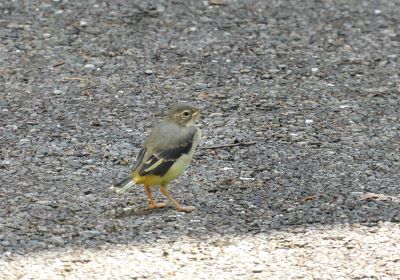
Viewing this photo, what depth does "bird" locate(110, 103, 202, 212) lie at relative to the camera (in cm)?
669

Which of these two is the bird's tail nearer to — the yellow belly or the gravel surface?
the yellow belly

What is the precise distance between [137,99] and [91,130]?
0.79 meters

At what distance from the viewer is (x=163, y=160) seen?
676 centimetres

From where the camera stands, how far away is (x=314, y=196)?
707 centimetres

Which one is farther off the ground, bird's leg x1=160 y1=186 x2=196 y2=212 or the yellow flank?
the yellow flank

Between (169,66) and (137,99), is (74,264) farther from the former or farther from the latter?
(169,66)

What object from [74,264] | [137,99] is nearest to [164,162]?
[74,264]

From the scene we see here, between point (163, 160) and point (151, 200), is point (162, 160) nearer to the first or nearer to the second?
point (163, 160)

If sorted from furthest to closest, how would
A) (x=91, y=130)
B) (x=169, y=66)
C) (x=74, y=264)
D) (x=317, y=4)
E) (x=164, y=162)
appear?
(x=317, y=4) → (x=169, y=66) → (x=91, y=130) → (x=164, y=162) → (x=74, y=264)

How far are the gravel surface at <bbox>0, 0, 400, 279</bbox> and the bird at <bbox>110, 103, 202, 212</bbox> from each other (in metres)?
0.18

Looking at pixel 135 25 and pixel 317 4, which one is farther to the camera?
pixel 317 4

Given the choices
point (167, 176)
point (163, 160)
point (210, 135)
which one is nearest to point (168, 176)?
point (167, 176)

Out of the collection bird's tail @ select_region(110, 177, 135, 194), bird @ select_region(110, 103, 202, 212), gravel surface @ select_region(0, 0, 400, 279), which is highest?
bird @ select_region(110, 103, 202, 212)

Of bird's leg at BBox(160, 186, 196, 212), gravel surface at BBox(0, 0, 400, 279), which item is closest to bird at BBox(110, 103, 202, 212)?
bird's leg at BBox(160, 186, 196, 212)
